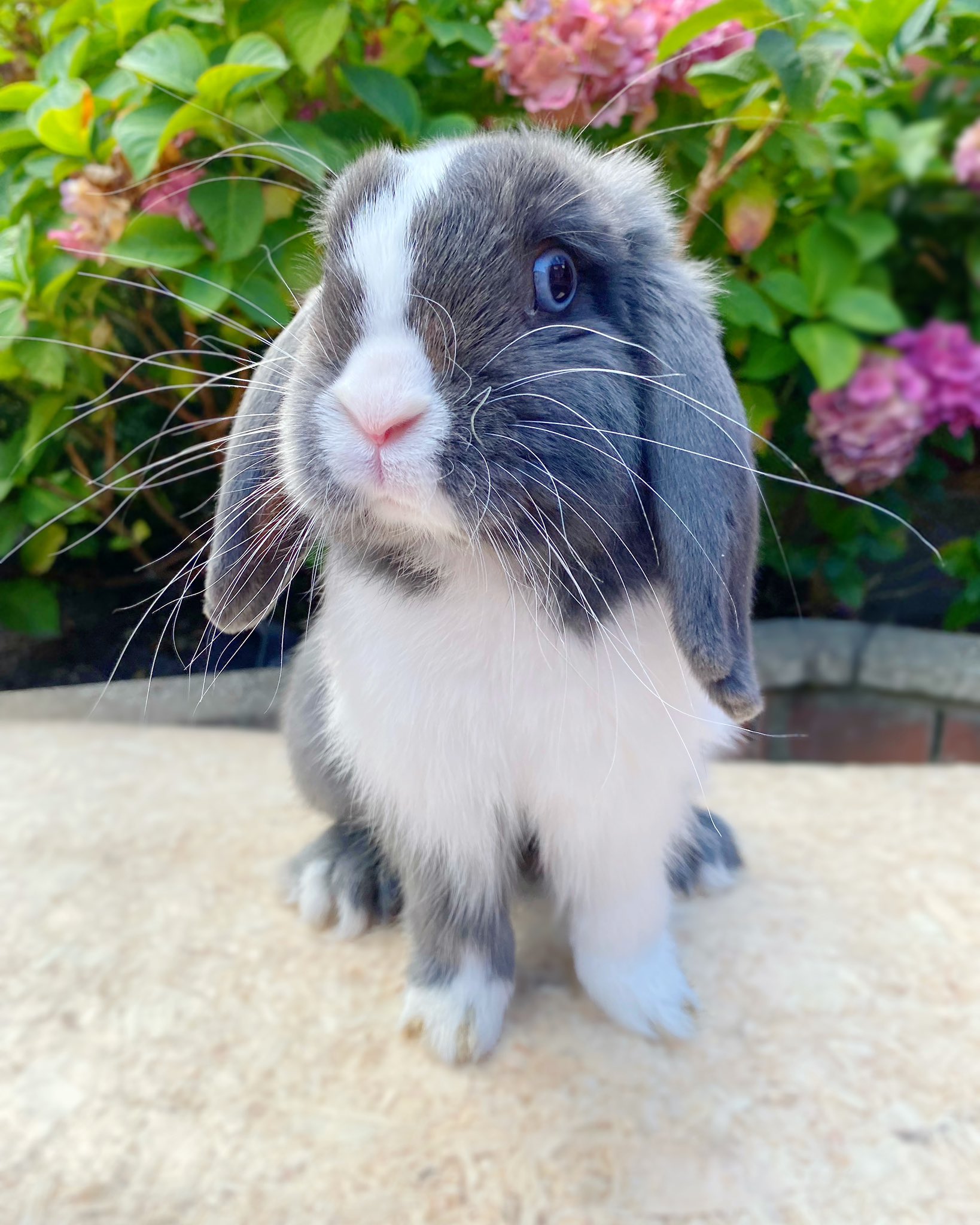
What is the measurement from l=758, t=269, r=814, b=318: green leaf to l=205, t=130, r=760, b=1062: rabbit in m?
0.05

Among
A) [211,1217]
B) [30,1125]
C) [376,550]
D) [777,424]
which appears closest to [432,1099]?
[211,1217]

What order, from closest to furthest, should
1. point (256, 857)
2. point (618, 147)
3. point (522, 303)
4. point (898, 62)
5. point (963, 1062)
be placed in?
point (898, 62)
point (522, 303)
point (618, 147)
point (963, 1062)
point (256, 857)

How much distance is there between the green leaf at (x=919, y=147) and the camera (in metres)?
0.34

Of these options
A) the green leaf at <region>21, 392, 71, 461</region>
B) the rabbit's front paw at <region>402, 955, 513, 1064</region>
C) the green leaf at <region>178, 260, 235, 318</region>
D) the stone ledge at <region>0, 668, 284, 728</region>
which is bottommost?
the rabbit's front paw at <region>402, 955, 513, 1064</region>

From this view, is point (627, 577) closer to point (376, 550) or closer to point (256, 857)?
point (376, 550)

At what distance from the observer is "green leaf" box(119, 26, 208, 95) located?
0.62 meters

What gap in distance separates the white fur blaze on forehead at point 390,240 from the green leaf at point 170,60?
22cm

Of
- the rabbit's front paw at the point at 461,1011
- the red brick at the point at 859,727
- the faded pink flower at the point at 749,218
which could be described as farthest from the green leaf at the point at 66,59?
the red brick at the point at 859,727

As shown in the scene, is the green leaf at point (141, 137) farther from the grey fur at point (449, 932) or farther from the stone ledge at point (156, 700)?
the grey fur at point (449, 932)

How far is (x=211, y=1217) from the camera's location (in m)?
0.58

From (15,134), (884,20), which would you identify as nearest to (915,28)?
(884,20)

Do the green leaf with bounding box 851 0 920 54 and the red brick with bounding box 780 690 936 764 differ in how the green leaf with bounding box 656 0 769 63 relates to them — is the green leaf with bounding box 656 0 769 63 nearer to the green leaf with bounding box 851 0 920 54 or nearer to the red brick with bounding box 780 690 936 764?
the green leaf with bounding box 851 0 920 54

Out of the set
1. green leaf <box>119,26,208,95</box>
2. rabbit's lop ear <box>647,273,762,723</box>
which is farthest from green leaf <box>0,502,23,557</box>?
rabbit's lop ear <box>647,273,762,723</box>

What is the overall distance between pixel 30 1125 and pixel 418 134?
802mm
